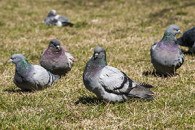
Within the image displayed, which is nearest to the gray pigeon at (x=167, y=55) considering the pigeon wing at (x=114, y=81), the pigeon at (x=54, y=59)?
the pigeon wing at (x=114, y=81)

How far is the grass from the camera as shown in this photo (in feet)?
12.8

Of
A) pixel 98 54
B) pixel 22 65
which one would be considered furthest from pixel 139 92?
pixel 22 65

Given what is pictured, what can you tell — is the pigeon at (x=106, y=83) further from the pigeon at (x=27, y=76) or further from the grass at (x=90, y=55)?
the pigeon at (x=27, y=76)

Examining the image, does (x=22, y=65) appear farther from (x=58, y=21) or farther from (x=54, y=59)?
(x=58, y=21)

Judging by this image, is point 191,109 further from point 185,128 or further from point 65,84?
point 65,84

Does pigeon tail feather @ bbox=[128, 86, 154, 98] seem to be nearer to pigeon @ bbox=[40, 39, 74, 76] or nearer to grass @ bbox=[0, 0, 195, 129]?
grass @ bbox=[0, 0, 195, 129]

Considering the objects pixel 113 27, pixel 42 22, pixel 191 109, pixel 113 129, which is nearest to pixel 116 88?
pixel 113 129

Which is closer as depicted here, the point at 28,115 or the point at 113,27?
the point at 28,115

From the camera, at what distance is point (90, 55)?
294 inches

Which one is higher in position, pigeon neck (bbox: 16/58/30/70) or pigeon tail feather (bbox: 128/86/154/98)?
pigeon neck (bbox: 16/58/30/70)

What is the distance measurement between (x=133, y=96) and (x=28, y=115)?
1.55 meters

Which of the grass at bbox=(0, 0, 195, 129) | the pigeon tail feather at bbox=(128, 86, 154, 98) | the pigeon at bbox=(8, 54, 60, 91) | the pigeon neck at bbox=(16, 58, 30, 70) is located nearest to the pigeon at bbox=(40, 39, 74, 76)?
the grass at bbox=(0, 0, 195, 129)

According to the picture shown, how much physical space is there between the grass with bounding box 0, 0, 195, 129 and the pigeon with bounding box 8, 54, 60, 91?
14cm

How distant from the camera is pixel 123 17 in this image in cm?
1193
